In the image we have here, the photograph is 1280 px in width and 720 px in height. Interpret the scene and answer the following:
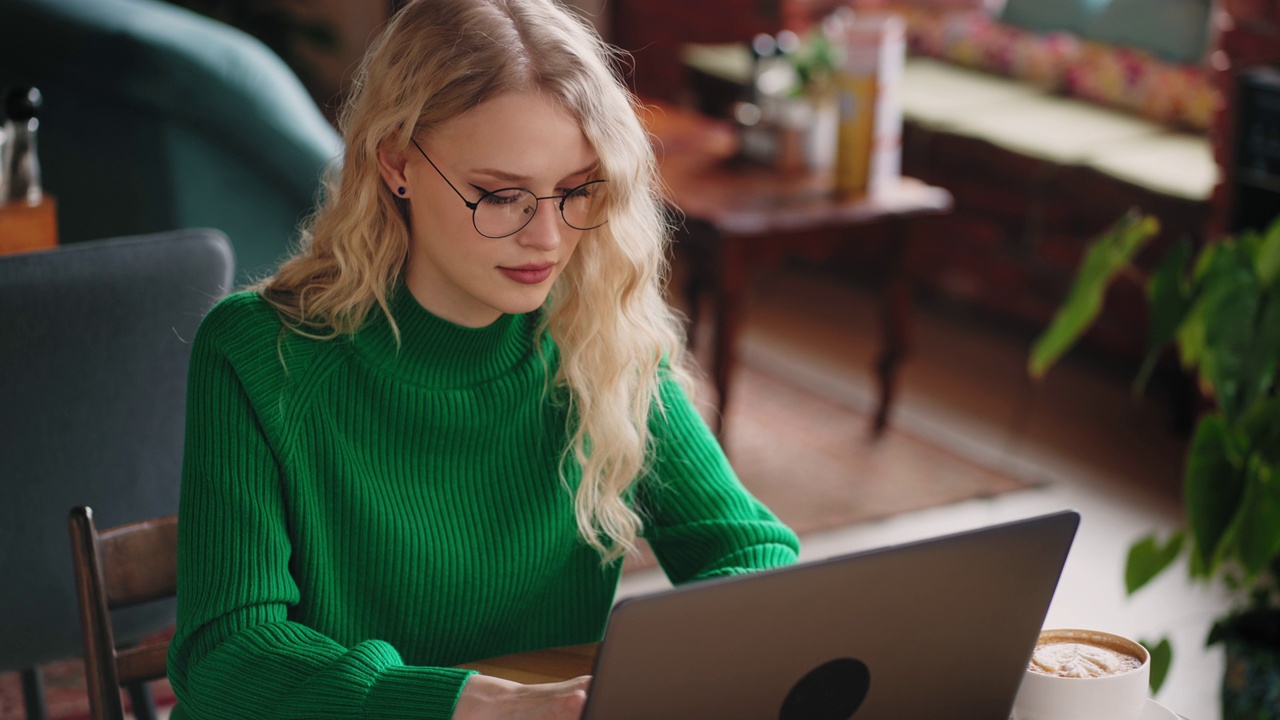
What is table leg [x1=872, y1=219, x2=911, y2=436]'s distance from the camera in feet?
11.2

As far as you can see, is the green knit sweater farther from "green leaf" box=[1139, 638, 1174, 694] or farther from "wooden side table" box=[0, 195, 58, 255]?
"wooden side table" box=[0, 195, 58, 255]

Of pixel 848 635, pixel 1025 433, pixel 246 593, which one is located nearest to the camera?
pixel 848 635

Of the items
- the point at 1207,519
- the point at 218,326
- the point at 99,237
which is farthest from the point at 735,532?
the point at 99,237

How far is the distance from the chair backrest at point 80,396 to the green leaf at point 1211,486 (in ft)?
4.22

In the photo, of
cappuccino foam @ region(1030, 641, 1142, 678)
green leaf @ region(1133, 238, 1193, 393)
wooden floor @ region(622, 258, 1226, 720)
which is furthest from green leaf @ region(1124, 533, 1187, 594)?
cappuccino foam @ region(1030, 641, 1142, 678)

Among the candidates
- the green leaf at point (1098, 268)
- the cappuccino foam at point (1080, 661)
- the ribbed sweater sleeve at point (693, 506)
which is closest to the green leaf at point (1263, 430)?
the green leaf at point (1098, 268)

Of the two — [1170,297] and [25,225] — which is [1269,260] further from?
[25,225]

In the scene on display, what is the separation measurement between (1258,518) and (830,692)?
1199 millimetres

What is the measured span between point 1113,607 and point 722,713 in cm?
210

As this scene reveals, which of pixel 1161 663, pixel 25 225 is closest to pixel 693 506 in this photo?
pixel 1161 663

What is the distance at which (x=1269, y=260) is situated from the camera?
1.99 metres

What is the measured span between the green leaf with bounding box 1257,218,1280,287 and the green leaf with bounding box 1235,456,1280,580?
0.25 m

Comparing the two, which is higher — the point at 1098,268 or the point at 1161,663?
the point at 1098,268

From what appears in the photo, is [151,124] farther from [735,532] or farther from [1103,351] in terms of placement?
[1103,351]
